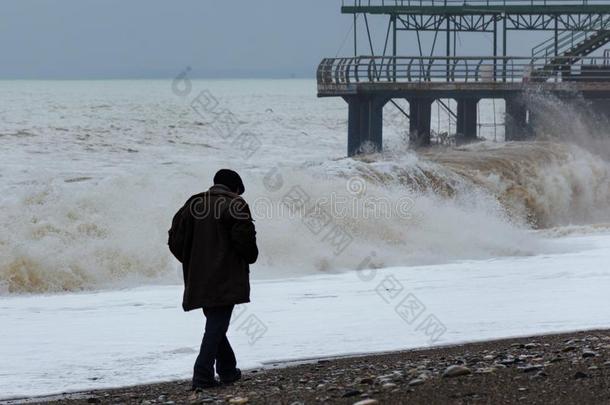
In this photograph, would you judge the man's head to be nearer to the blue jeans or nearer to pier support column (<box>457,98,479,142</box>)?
the blue jeans

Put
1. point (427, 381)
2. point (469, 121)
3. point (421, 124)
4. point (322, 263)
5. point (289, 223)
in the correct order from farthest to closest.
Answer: point (469, 121) < point (421, 124) < point (289, 223) < point (322, 263) < point (427, 381)

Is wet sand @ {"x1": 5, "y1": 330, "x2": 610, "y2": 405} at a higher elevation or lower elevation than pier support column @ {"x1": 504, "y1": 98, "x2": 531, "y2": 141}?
lower

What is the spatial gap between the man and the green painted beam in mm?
30465

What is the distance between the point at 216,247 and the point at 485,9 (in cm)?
3280

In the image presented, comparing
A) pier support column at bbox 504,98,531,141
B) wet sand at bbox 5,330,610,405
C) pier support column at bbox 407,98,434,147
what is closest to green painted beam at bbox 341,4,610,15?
pier support column at bbox 407,98,434,147

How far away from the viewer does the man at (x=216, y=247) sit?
8.29 meters

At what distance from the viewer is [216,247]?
8352mm

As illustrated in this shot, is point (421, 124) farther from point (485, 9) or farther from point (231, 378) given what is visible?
point (231, 378)

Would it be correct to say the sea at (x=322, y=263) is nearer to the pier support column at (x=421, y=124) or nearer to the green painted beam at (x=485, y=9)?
the pier support column at (x=421, y=124)

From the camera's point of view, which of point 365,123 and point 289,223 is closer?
point 289,223

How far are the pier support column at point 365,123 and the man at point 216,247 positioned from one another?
27.0 m

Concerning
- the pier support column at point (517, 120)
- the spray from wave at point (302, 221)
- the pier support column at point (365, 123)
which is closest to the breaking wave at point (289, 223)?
the spray from wave at point (302, 221)

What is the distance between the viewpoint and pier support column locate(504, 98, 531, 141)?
3728 cm

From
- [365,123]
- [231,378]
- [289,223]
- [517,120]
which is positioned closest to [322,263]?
[289,223]
